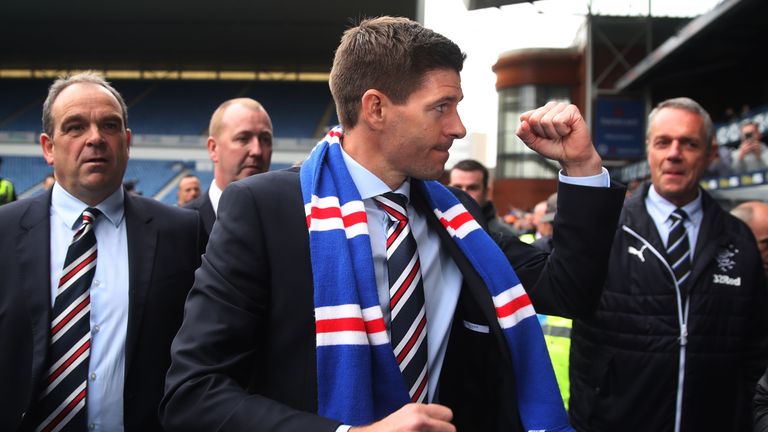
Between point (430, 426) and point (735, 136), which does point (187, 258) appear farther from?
point (735, 136)

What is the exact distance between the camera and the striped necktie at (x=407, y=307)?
146cm

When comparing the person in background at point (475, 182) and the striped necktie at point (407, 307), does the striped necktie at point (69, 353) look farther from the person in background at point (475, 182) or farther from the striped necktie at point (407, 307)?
the person in background at point (475, 182)

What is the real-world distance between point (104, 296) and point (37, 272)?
0.68 feet

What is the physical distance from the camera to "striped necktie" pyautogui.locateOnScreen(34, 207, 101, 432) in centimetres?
190

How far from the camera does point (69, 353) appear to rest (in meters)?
1.94

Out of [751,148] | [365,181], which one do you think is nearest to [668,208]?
[365,181]

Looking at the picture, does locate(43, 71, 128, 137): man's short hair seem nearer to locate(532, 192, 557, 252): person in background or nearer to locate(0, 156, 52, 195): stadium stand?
locate(532, 192, 557, 252): person in background

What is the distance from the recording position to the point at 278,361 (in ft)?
4.58

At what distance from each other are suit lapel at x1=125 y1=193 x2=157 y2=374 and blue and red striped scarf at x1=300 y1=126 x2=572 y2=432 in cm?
87

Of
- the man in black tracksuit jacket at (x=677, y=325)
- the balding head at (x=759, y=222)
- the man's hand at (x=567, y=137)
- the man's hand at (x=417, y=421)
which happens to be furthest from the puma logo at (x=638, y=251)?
the man's hand at (x=417, y=421)

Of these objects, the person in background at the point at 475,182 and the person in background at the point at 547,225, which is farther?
the person in background at the point at 475,182

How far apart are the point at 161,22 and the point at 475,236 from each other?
63.9 feet

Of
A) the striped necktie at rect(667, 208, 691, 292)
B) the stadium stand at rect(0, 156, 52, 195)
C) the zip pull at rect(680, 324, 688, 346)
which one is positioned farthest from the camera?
the stadium stand at rect(0, 156, 52, 195)

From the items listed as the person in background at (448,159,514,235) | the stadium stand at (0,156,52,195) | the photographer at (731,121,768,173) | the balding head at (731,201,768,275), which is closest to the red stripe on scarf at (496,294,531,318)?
the balding head at (731,201,768,275)
